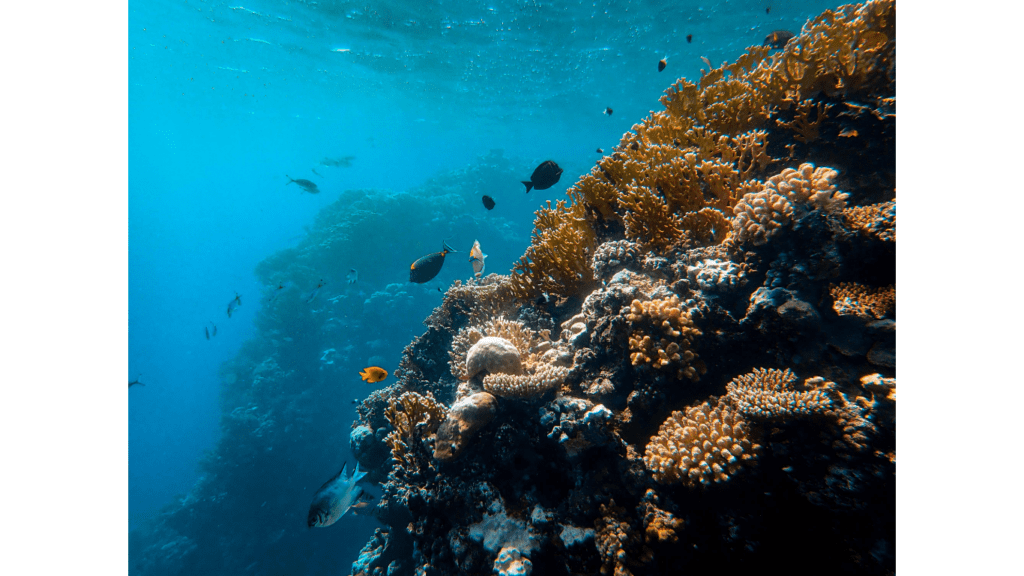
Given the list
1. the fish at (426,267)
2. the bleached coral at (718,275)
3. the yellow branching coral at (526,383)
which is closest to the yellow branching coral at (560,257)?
the fish at (426,267)

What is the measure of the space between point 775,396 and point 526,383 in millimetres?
1802

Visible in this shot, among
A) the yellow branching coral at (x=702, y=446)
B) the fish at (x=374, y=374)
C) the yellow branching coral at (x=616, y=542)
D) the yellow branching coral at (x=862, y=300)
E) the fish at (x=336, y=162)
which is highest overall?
the fish at (x=336, y=162)

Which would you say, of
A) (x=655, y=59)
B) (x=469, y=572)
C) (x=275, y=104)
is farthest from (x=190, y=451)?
(x=655, y=59)

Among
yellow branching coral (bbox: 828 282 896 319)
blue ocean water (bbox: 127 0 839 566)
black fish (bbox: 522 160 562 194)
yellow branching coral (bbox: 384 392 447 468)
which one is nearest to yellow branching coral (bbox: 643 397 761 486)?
yellow branching coral (bbox: 828 282 896 319)

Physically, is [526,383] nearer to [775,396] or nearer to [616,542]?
[616,542]

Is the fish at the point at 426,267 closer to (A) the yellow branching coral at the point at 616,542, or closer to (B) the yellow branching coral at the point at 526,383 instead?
(B) the yellow branching coral at the point at 526,383

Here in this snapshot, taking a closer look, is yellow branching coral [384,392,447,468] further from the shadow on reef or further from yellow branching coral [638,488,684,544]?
yellow branching coral [638,488,684,544]

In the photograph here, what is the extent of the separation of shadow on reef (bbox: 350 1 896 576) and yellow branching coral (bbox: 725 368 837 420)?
0.5 inches

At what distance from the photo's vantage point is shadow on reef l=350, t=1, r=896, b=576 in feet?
7.46

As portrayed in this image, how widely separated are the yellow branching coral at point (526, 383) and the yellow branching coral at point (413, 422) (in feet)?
2.38

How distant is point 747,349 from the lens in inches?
113

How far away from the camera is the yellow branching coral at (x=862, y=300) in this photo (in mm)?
2418

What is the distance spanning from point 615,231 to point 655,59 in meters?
27.8

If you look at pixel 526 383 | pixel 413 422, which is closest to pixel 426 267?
pixel 413 422
